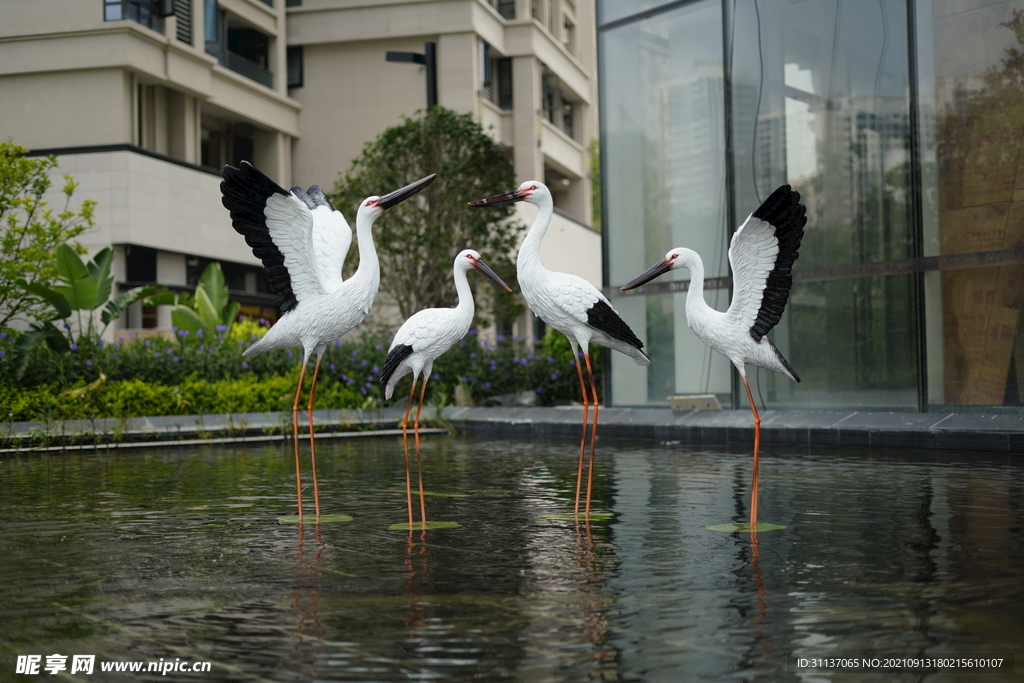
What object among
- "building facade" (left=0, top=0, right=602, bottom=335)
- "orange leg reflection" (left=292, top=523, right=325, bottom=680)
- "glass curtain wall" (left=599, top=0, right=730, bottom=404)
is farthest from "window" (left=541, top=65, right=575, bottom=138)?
"orange leg reflection" (left=292, top=523, right=325, bottom=680)

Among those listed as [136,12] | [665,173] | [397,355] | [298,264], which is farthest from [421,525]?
[136,12]

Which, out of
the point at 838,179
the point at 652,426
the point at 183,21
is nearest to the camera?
the point at 652,426

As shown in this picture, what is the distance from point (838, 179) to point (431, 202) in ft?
25.7

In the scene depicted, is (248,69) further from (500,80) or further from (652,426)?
(652,426)

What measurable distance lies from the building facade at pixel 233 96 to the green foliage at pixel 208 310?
312 centimetres

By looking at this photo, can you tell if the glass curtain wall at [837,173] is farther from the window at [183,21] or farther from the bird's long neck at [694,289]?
the window at [183,21]

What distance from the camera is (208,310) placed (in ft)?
63.2

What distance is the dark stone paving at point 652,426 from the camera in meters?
11.2

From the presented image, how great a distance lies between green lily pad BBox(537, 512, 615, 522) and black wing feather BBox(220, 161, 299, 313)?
226 cm

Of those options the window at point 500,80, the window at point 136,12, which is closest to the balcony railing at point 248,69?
the window at point 136,12

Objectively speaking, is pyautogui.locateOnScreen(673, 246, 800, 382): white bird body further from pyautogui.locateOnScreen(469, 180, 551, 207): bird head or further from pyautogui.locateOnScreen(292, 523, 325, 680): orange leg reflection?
pyautogui.locateOnScreen(292, 523, 325, 680): orange leg reflection

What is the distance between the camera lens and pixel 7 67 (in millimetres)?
26844

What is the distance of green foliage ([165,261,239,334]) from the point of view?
1886cm

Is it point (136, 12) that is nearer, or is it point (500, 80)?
point (136, 12)
